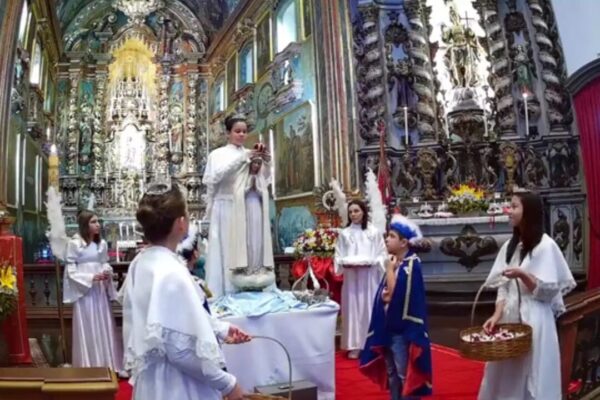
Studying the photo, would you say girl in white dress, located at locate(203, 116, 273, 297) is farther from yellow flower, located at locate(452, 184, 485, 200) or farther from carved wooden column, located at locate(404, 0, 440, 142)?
carved wooden column, located at locate(404, 0, 440, 142)

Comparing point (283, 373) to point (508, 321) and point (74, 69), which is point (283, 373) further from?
point (74, 69)

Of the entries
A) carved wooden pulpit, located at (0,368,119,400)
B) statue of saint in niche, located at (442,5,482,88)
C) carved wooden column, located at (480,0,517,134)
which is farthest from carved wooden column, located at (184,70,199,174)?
carved wooden pulpit, located at (0,368,119,400)

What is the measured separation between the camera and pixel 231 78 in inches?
822

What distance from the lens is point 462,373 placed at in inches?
216

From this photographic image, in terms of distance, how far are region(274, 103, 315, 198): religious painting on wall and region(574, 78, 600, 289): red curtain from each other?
5254 millimetres

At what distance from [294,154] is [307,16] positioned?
10.3 ft

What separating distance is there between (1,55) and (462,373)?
10559 mm

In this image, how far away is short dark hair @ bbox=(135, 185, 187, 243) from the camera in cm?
231

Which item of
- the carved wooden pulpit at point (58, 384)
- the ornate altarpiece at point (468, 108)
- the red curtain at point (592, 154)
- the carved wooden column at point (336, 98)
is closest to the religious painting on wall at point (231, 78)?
the carved wooden column at point (336, 98)

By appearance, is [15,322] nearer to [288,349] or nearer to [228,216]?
[228,216]

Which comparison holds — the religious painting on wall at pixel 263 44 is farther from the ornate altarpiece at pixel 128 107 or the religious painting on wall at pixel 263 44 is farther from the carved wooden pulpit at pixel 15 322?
the carved wooden pulpit at pixel 15 322

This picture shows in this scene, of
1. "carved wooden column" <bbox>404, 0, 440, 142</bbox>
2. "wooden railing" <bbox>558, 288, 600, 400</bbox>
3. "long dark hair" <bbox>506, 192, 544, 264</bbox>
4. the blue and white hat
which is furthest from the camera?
"carved wooden column" <bbox>404, 0, 440, 142</bbox>

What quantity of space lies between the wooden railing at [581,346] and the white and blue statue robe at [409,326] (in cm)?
94

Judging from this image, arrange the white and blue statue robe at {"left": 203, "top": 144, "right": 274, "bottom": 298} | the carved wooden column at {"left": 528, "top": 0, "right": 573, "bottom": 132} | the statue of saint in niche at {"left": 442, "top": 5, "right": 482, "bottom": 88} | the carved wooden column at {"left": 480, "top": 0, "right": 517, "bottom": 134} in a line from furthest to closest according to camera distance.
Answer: the statue of saint in niche at {"left": 442, "top": 5, "right": 482, "bottom": 88}, the carved wooden column at {"left": 480, "top": 0, "right": 517, "bottom": 134}, the carved wooden column at {"left": 528, "top": 0, "right": 573, "bottom": 132}, the white and blue statue robe at {"left": 203, "top": 144, "right": 274, "bottom": 298}
